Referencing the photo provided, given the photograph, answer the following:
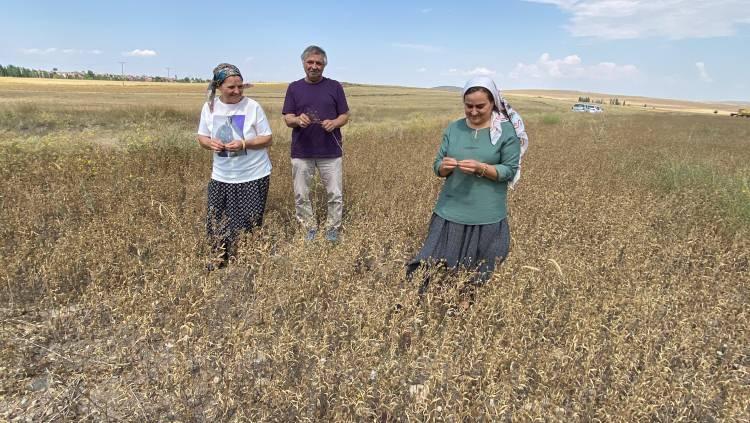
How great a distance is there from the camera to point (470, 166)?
2.36 meters

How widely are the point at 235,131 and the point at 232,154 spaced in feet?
0.58

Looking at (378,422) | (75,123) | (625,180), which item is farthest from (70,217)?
(75,123)

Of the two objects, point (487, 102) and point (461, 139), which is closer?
point (487, 102)

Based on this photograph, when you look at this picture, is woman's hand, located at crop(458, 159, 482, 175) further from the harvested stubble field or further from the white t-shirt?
the white t-shirt

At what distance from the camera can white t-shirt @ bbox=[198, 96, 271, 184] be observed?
306cm

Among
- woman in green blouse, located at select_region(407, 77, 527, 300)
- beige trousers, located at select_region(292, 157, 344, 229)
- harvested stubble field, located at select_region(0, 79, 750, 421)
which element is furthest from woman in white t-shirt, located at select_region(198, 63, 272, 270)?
woman in green blouse, located at select_region(407, 77, 527, 300)

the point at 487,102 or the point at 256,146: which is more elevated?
the point at 487,102

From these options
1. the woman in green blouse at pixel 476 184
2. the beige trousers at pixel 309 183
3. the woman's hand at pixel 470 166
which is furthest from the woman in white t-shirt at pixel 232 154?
the woman's hand at pixel 470 166

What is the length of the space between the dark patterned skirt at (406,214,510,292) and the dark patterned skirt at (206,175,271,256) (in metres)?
1.42

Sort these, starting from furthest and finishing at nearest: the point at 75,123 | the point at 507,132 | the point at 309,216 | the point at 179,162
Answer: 1. the point at 75,123
2. the point at 179,162
3. the point at 309,216
4. the point at 507,132

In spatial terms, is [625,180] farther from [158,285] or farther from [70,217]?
[70,217]

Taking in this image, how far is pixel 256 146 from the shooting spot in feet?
10.1

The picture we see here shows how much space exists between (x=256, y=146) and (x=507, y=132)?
1828 millimetres

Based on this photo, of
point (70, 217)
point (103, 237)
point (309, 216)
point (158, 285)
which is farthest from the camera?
point (309, 216)
